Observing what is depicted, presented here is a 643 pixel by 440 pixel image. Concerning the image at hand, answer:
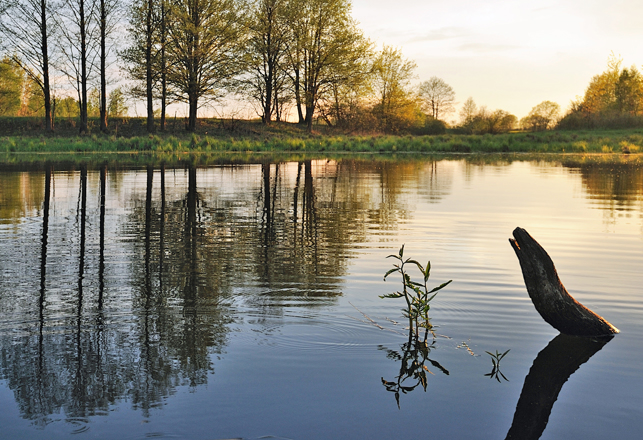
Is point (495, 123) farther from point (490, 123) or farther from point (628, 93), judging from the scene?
point (628, 93)

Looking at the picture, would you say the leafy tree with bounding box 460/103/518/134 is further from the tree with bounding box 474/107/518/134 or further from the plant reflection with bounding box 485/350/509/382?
the plant reflection with bounding box 485/350/509/382

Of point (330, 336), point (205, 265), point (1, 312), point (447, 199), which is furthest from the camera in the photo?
point (447, 199)

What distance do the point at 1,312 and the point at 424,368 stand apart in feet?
11.7

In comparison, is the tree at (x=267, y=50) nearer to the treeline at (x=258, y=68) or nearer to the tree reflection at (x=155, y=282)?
the treeline at (x=258, y=68)

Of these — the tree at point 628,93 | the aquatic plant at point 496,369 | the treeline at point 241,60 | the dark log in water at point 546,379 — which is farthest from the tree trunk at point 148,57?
the tree at point 628,93

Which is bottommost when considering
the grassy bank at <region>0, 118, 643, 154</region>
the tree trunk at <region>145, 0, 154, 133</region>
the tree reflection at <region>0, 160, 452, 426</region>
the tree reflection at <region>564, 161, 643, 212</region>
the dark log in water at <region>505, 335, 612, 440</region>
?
the dark log in water at <region>505, 335, 612, 440</region>

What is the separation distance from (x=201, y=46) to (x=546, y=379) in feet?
140

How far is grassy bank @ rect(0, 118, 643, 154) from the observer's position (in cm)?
3794

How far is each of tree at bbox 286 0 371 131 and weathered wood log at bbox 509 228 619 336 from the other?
4880 centimetres

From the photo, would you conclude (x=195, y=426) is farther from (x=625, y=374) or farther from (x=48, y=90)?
(x=48, y=90)

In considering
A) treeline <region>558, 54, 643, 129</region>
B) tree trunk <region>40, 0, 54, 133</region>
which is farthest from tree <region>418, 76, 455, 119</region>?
tree trunk <region>40, 0, 54, 133</region>

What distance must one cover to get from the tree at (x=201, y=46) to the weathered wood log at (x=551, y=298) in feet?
134

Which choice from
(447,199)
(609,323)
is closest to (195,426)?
(609,323)

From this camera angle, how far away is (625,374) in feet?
13.7
